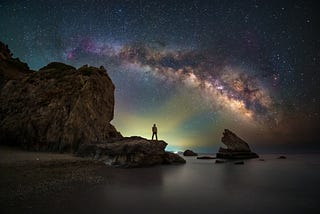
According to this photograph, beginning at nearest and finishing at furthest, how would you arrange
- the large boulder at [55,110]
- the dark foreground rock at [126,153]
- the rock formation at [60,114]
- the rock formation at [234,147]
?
the dark foreground rock at [126,153] → the rock formation at [60,114] → the large boulder at [55,110] → the rock formation at [234,147]

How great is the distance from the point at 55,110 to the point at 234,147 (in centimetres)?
4571

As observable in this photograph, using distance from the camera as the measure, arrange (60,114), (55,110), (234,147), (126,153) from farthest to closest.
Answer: (234,147) → (55,110) → (60,114) → (126,153)

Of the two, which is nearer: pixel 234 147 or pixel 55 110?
pixel 55 110

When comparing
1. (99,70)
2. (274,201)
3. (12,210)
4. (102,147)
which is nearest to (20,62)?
(99,70)

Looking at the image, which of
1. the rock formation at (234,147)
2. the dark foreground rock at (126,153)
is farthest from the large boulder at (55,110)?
the rock formation at (234,147)

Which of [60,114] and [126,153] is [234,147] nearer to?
[126,153]

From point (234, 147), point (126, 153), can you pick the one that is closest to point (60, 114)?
point (126, 153)

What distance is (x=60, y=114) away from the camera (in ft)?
102

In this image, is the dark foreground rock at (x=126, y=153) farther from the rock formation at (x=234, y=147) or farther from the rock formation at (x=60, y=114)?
the rock formation at (x=234, y=147)

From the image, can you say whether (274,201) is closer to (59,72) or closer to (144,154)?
(144,154)

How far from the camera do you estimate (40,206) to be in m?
6.16

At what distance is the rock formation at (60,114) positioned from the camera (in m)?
28.7

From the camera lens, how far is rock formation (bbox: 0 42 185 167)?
28.7 meters

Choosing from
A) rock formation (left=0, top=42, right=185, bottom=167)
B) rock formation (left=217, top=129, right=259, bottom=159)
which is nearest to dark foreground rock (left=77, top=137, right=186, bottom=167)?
rock formation (left=0, top=42, right=185, bottom=167)
